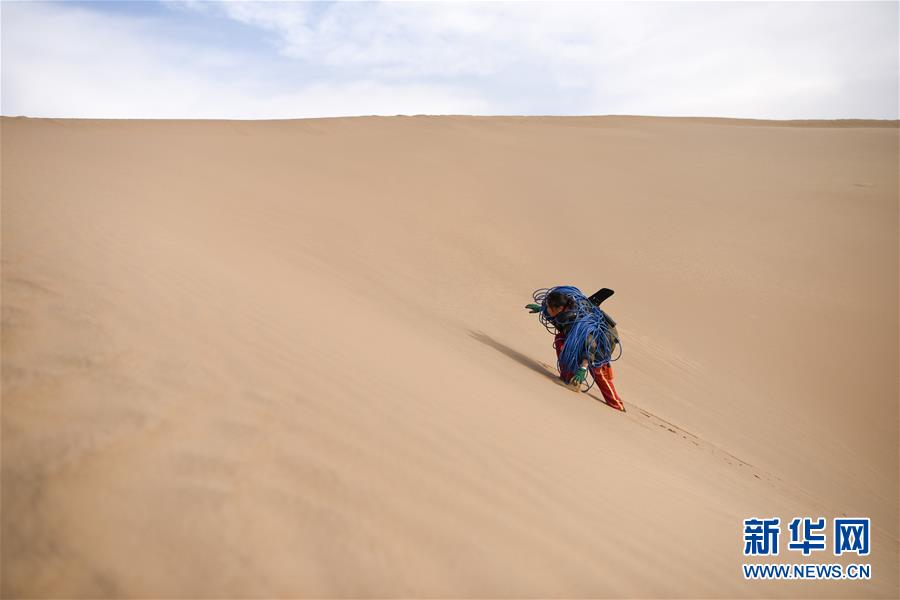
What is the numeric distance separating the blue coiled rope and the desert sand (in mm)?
372

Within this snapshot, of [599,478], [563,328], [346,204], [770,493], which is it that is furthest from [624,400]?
[346,204]

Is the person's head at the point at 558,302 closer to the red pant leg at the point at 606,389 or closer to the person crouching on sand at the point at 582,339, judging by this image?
the person crouching on sand at the point at 582,339

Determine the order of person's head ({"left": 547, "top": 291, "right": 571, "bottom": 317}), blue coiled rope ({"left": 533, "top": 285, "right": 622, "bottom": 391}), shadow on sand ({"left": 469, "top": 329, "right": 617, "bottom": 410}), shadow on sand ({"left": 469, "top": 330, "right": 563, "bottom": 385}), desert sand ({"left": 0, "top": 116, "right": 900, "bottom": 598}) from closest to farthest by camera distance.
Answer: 1. desert sand ({"left": 0, "top": 116, "right": 900, "bottom": 598})
2. blue coiled rope ({"left": 533, "top": 285, "right": 622, "bottom": 391})
3. person's head ({"left": 547, "top": 291, "right": 571, "bottom": 317})
4. shadow on sand ({"left": 469, "top": 329, "right": 617, "bottom": 410})
5. shadow on sand ({"left": 469, "top": 330, "right": 563, "bottom": 385})

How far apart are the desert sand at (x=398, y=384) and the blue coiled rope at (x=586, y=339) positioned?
1.22 feet

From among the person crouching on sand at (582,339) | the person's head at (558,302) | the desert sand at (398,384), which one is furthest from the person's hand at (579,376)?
the person's head at (558,302)

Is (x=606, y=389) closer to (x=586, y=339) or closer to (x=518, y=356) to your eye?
(x=586, y=339)

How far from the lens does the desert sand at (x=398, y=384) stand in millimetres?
2041

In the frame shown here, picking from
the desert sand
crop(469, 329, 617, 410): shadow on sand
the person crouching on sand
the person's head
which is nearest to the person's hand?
the person crouching on sand

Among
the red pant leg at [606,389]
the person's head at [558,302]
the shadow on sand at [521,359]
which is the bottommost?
the red pant leg at [606,389]

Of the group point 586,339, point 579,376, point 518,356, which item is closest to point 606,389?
point 579,376

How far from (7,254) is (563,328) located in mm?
4452

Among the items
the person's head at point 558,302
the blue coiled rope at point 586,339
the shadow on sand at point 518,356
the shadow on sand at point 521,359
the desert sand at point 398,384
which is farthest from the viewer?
the shadow on sand at point 518,356

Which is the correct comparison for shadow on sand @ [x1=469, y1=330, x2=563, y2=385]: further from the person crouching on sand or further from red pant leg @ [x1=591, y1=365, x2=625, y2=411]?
red pant leg @ [x1=591, y1=365, x2=625, y2=411]

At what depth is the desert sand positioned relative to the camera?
80.4 inches
